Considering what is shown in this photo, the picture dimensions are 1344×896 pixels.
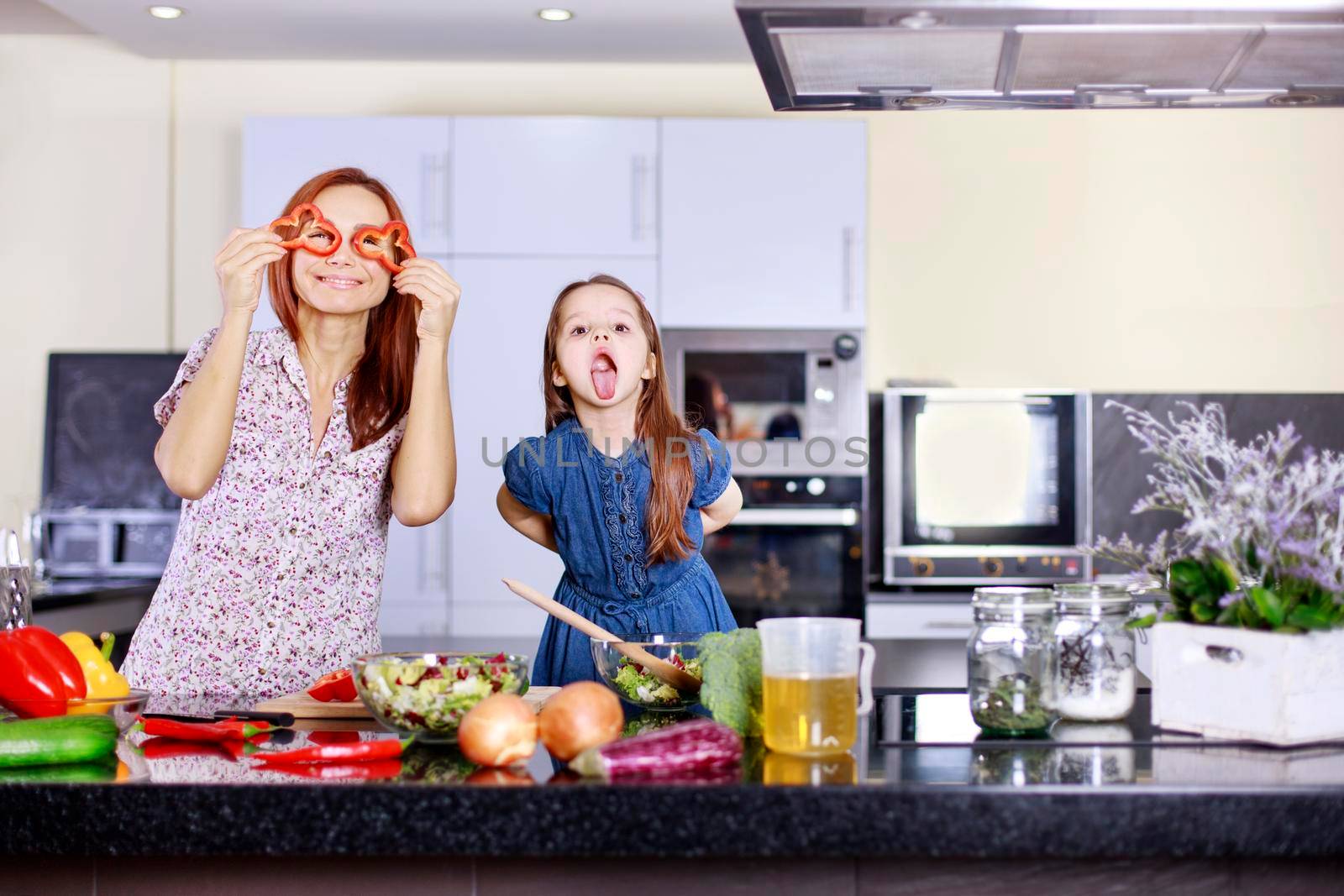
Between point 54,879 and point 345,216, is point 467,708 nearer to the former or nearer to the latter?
point 54,879

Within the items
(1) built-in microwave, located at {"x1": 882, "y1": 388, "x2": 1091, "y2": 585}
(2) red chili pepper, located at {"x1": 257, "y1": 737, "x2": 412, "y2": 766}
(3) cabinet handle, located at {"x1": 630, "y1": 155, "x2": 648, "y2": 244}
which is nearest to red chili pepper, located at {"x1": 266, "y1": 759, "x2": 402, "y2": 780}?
(2) red chili pepper, located at {"x1": 257, "y1": 737, "x2": 412, "y2": 766}

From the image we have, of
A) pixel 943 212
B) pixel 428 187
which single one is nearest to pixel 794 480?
pixel 943 212

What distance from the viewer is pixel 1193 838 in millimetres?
1063

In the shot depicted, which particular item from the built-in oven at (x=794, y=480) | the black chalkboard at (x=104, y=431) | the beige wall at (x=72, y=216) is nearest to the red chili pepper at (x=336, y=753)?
the built-in oven at (x=794, y=480)

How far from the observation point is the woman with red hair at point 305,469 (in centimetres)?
168

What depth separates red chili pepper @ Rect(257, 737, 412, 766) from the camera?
1.19 metres

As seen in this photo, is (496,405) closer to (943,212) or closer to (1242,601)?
(943,212)

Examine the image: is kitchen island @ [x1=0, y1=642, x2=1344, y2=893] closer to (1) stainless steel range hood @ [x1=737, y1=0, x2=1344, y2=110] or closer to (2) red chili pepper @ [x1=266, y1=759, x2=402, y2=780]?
(2) red chili pepper @ [x1=266, y1=759, x2=402, y2=780]

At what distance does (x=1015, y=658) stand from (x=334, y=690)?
81 cm

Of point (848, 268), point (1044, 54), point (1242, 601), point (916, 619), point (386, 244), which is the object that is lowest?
point (916, 619)

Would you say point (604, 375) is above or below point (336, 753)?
above

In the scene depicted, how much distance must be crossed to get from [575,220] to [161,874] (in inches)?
99.4

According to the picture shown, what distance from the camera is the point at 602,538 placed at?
1820 millimetres

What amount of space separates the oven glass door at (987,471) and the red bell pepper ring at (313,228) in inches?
79.8
